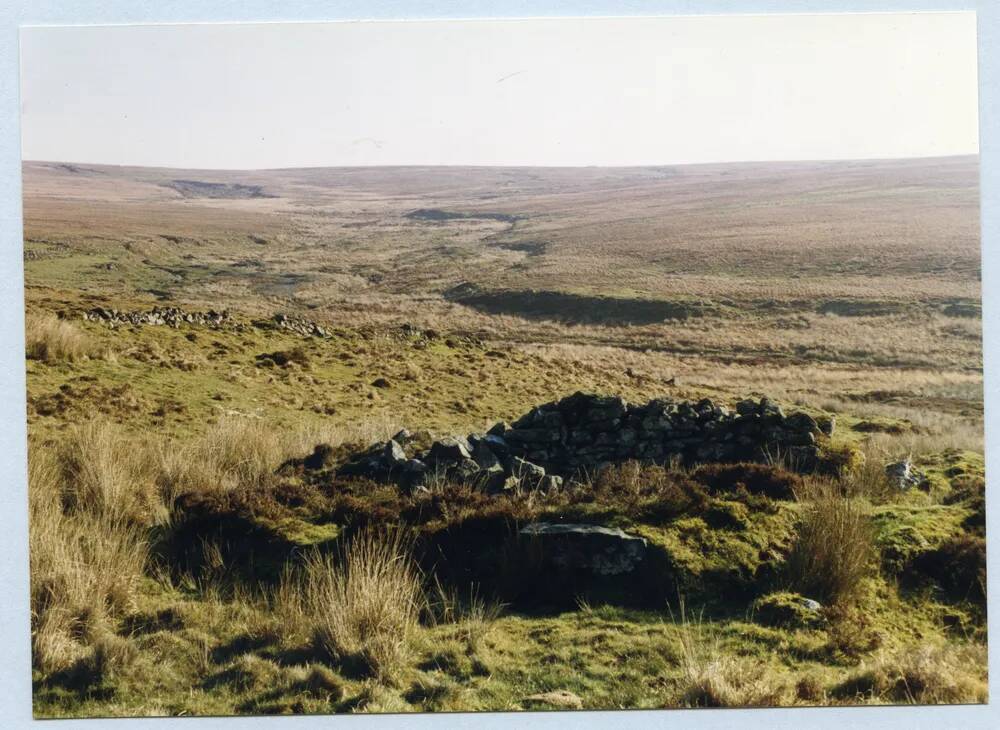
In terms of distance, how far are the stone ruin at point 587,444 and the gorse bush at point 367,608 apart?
137 centimetres

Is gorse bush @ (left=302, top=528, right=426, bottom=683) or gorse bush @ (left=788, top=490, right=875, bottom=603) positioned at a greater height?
gorse bush @ (left=788, top=490, right=875, bottom=603)

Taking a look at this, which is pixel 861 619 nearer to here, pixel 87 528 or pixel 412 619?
pixel 412 619

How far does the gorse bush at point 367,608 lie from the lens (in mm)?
6922

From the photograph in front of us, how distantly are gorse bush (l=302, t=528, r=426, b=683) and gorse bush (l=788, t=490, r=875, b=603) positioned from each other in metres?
3.41

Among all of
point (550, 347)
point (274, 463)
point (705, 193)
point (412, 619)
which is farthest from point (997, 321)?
point (705, 193)

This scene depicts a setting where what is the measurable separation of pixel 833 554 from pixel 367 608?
4.11 meters

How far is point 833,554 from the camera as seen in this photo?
299 inches

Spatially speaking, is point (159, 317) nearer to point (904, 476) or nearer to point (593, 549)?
point (593, 549)

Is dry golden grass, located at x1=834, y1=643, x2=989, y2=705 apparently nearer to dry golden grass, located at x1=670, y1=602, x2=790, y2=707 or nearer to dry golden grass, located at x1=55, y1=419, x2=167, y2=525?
dry golden grass, located at x1=670, y1=602, x2=790, y2=707

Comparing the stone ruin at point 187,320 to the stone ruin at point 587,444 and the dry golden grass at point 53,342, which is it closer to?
the dry golden grass at point 53,342

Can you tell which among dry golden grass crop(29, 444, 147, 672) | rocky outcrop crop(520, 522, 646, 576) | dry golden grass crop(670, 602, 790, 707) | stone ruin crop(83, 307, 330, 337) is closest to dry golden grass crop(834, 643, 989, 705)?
dry golden grass crop(670, 602, 790, 707)

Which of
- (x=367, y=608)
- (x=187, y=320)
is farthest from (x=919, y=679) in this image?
(x=187, y=320)

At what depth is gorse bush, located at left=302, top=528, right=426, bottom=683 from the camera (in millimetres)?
6922

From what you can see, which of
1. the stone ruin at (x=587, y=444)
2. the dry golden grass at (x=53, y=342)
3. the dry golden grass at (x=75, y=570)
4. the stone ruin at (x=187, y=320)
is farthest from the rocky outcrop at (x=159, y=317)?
the stone ruin at (x=587, y=444)
